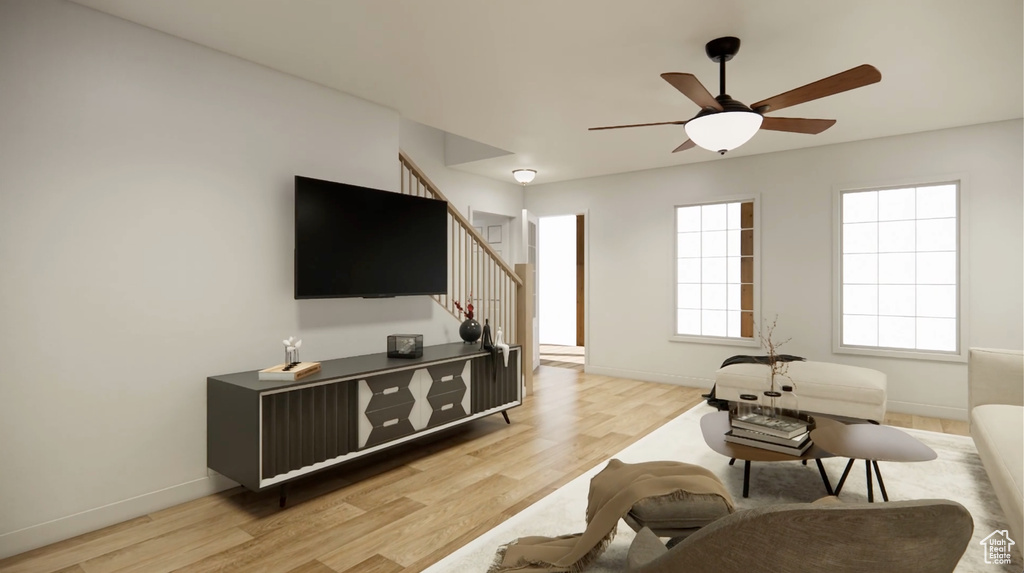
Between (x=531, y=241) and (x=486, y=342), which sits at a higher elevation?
(x=531, y=241)

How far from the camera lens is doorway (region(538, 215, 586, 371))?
353 inches

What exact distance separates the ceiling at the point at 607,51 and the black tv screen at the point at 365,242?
768 mm

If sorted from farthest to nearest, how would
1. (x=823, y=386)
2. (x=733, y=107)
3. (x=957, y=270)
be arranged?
(x=957, y=270) → (x=823, y=386) → (x=733, y=107)

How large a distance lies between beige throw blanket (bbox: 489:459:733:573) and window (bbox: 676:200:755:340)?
4096 mm

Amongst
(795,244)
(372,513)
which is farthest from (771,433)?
(795,244)

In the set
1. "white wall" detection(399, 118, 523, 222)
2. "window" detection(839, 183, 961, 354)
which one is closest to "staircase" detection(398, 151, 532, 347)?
"white wall" detection(399, 118, 523, 222)

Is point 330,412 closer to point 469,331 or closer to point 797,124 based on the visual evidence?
point 469,331

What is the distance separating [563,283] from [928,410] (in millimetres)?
5381

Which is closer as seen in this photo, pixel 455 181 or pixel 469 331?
pixel 469 331

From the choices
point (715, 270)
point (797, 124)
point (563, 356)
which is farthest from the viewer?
point (563, 356)

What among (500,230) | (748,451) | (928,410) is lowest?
(928,410)

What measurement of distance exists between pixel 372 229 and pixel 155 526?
2059 mm

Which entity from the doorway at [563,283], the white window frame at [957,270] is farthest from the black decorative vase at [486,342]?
the doorway at [563,283]

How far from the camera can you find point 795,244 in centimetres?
518
